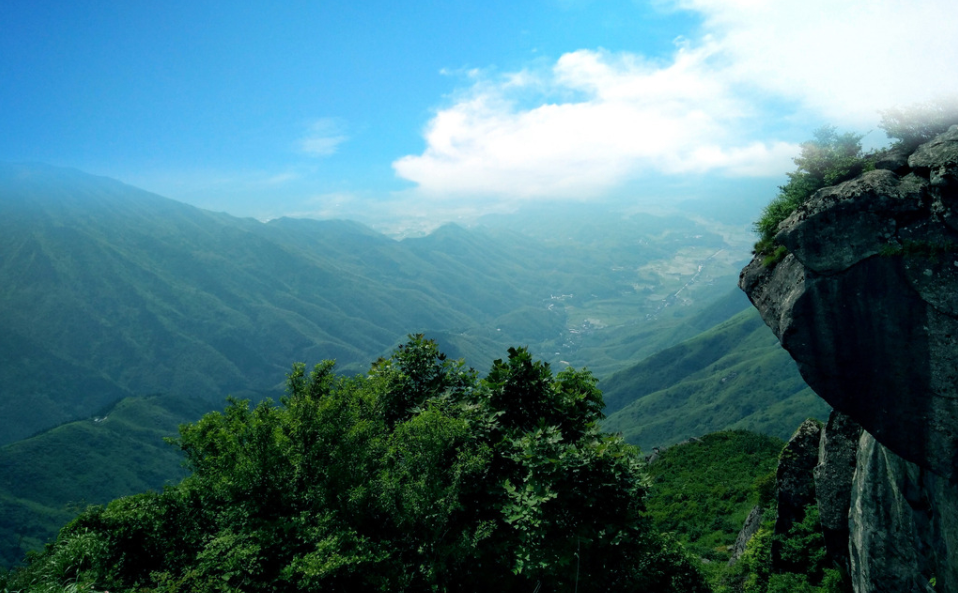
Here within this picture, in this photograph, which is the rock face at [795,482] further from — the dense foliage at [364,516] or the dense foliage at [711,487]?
the dense foliage at [364,516]

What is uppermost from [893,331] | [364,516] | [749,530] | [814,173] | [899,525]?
[814,173]

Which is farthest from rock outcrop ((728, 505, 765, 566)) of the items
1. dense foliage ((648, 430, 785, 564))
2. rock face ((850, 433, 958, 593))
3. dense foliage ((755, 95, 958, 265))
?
dense foliage ((755, 95, 958, 265))

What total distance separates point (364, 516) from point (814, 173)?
24240 millimetres

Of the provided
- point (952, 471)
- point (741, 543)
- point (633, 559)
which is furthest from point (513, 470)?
point (741, 543)

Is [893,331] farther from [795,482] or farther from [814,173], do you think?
[795,482]

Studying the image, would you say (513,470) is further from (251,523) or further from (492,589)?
(251,523)

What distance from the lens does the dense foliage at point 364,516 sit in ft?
49.9

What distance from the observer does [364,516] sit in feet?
55.4

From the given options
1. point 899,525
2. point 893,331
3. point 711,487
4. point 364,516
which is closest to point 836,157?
point 893,331

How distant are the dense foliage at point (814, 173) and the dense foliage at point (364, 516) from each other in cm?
1319

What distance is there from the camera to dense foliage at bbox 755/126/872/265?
20375 millimetres

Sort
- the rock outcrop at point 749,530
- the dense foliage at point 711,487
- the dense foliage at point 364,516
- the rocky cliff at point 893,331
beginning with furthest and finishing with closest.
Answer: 1. the dense foliage at point 711,487
2. the rock outcrop at point 749,530
3. the rocky cliff at point 893,331
4. the dense foliage at point 364,516

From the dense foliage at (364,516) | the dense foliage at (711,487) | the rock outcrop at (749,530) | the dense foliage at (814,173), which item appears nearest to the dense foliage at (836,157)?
the dense foliage at (814,173)

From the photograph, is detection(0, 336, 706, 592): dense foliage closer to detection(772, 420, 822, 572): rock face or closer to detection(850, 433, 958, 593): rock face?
detection(850, 433, 958, 593): rock face
